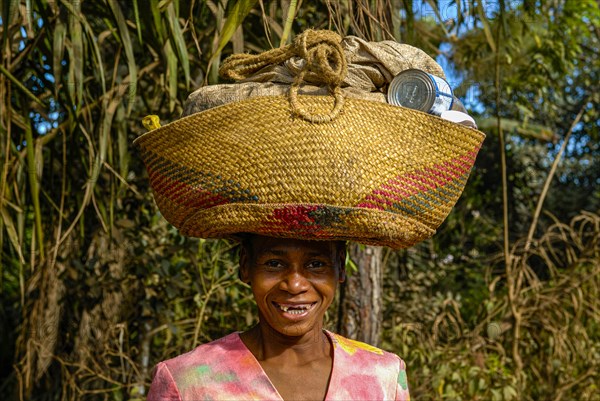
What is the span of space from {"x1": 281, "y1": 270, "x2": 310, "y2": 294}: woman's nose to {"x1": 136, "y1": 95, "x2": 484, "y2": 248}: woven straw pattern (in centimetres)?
15

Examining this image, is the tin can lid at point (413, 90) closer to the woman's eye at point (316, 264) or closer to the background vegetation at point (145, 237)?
the woman's eye at point (316, 264)

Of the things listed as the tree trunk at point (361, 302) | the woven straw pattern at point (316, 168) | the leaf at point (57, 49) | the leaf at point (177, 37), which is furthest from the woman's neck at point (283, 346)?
the tree trunk at point (361, 302)

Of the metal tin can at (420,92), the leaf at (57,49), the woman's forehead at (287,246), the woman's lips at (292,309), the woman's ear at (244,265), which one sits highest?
the leaf at (57,49)

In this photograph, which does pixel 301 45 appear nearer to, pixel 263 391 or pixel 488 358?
pixel 263 391

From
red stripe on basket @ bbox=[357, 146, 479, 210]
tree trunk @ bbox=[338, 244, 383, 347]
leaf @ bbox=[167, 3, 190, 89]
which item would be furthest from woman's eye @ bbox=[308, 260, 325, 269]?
tree trunk @ bbox=[338, 244, 383, 347]

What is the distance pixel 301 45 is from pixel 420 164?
1.20ft

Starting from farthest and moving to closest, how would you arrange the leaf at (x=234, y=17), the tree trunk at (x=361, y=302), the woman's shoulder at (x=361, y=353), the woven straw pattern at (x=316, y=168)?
the tree trunk at (x=361, y=302) < the leaf at (x=234, y=17) < the woman's shoulder at (x=361, y=353) < the woven straw pattern at (x=316, y=168)

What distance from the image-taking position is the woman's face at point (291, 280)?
6.15 ft

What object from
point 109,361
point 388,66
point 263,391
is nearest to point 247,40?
point 109,361

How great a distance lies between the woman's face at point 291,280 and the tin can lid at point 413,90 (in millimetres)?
373

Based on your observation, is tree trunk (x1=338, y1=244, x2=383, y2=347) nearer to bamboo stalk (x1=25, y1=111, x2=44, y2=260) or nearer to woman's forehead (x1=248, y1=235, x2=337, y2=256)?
bamboo stalk (x1=25, y1=111, x2=44, y2=260)

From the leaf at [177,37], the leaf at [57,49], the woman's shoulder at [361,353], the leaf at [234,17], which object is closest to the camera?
the woman's shoulder at [361,353]

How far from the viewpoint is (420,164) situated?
1.71 meters

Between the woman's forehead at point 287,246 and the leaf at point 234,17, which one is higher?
the leaf at point 234,17
